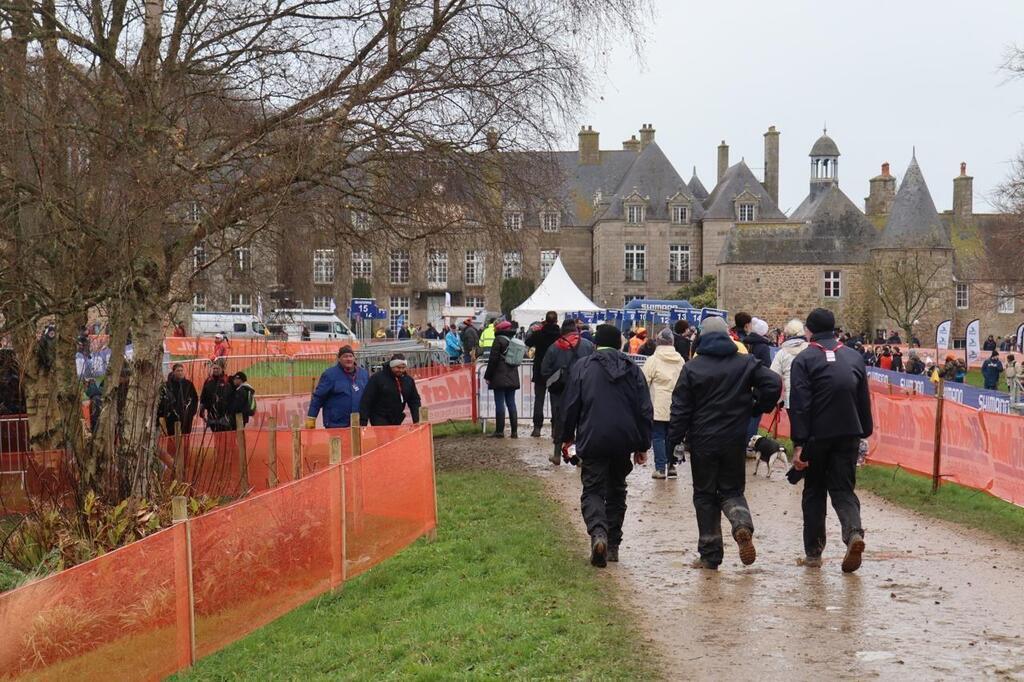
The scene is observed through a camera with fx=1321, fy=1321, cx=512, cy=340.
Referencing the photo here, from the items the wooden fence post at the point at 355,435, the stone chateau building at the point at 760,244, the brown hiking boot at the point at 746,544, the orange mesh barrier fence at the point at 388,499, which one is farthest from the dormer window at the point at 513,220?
the stone chateau building at the point at 760,244

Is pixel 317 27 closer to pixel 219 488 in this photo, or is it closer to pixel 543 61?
pixel 543 61

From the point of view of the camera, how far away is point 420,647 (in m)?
8.16

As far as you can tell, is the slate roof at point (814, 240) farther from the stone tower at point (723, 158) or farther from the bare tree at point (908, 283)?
the stone tower at point (723, 158)

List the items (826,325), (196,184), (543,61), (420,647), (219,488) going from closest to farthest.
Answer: (420,647) → (826,325) → (196,184) → (543,61) → (219,488)

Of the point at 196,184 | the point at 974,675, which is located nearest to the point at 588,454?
the point at 974,675

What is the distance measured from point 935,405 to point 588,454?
7.23m

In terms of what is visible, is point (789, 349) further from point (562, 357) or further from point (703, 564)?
point (703, 564)

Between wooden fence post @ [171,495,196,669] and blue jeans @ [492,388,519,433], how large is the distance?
38.3 feet

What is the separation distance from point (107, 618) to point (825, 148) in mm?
80259

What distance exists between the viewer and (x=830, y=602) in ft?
29.2

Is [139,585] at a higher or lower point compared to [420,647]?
higher

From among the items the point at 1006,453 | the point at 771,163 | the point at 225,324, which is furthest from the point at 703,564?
the point at 771,163

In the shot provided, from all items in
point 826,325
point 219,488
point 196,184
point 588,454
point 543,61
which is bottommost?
point 219,488

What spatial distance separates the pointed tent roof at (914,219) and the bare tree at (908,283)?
763 millimetres
